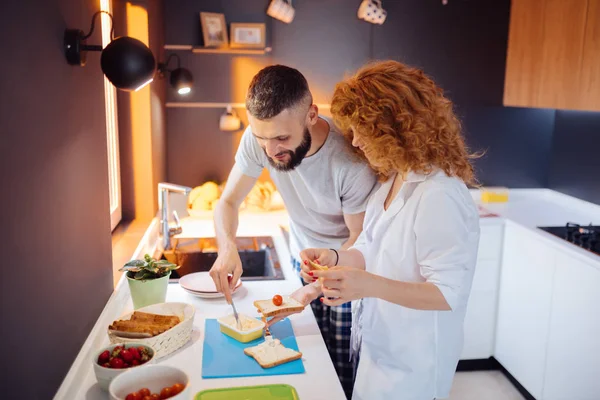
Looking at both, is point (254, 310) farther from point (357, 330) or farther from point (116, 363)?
point (116, 363)

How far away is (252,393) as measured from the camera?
4.62 ft

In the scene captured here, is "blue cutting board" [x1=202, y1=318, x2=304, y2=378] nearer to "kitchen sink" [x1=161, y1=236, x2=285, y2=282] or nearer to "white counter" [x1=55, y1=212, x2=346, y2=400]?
"white counter" [x1=55, y1=212, x2=346, y2=400]

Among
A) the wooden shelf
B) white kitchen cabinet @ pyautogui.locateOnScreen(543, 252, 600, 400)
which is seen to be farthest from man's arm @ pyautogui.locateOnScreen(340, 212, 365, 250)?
the wooden shelf

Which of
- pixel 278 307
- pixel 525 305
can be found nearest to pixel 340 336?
pixel 278 307

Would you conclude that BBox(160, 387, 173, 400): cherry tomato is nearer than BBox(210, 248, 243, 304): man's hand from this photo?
Yes

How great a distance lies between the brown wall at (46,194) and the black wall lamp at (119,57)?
0.04 meters

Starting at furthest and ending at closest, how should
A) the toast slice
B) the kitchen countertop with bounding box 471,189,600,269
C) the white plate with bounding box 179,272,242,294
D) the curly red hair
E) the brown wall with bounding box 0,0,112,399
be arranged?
the kitchen countertop with bounding box 471,189,600,269
the white plate with bounding box 179,272,242,294
the toast slice
the curly red hair
the brown wall with bounding box 0,0,112,399

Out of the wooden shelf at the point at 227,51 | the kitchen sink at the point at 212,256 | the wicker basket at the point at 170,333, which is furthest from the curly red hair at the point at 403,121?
the wooden shelf at the point at 227,51

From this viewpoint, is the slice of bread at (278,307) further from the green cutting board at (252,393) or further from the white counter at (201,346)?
the green cutting board at (252,393)

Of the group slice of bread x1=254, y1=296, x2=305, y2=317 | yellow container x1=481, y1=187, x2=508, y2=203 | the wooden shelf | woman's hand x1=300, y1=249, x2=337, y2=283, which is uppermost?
the wooden shelf

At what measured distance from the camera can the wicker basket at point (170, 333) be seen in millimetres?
1527

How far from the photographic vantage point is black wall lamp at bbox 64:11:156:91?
4.91 feet

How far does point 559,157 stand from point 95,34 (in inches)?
125

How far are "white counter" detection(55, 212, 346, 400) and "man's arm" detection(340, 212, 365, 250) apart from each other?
27 centimetres
